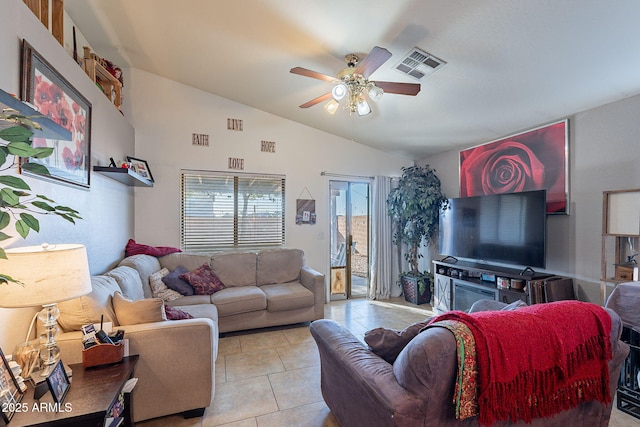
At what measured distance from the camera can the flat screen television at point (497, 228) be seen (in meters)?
3.01

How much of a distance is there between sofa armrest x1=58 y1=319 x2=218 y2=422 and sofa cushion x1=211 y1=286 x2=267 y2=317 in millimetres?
1195

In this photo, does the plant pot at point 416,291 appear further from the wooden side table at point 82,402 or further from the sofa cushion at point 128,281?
the wooden side table at point 82,402

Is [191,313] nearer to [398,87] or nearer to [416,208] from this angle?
[398,87]

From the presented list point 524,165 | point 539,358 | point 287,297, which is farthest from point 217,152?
point 539,358

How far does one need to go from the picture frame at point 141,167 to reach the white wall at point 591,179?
471 centimetres

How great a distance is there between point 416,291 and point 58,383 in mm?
4245

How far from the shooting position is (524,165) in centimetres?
338

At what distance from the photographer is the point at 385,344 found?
1.55m

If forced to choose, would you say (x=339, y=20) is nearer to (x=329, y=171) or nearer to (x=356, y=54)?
(x=356, y=54)

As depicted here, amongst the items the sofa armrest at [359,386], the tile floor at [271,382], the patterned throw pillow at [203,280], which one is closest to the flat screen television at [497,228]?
the tile floor at [271,382]

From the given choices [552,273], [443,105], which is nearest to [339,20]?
[443,105]

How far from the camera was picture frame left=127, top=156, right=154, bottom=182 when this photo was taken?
11.1ft

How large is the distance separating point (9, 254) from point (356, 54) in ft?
8.70

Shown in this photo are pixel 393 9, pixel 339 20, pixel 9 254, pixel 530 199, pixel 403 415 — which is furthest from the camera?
pixel 530 199
